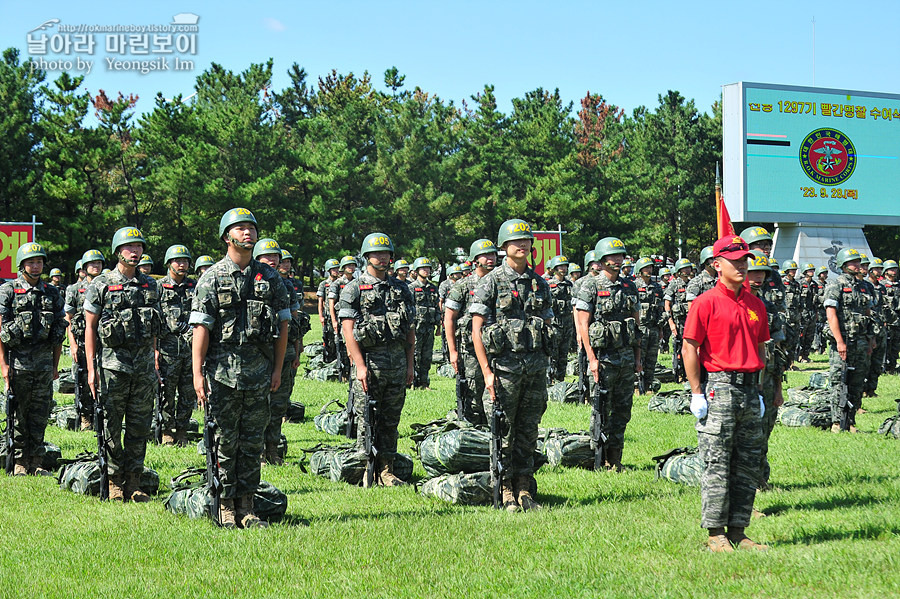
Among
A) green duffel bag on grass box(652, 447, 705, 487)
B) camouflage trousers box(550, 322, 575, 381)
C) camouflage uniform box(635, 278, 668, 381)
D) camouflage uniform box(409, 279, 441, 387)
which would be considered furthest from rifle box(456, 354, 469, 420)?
camouflage trousers box(550, 322, 575, 381)

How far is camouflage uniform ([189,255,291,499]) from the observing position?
21.9 ft

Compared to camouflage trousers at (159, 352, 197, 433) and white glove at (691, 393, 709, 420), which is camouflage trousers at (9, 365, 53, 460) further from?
white glove at (691, 393, 709, 420)

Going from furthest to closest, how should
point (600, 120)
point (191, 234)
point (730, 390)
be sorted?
point (600, 120)
point (191, 234)
point (730, 390)

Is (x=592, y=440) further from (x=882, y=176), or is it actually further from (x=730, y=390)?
(x=882, y=176)

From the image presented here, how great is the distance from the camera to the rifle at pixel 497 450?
24.4 feet

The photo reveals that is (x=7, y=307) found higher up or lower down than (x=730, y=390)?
higher up

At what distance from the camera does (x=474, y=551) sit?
611 centimetres

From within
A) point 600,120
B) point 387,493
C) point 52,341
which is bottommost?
point 387,493

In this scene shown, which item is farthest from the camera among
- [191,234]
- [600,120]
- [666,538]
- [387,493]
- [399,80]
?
[600,120]

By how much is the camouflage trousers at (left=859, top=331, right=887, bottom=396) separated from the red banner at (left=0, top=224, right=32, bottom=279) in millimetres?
23260

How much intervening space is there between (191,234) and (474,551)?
39.4 metres

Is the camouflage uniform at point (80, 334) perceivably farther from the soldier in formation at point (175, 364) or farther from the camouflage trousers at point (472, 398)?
the camouflage trousers at point (472, 398)

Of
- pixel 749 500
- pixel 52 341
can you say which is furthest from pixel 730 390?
pixel 52 341

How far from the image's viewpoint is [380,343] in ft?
27.6
